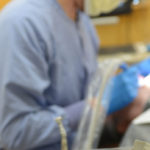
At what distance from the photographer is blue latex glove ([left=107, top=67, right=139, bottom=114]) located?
488 mm

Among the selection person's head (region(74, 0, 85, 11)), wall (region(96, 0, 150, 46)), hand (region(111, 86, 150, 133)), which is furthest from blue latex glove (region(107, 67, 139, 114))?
wall (region(96, 0, 150, 46))

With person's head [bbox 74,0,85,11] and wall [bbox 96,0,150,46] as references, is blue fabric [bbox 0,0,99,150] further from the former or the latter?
wall [bbox 96,0,150,46]

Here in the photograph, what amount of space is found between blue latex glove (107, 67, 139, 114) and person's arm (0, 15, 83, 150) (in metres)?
0.09

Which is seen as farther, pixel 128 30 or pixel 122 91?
pixel 128 30

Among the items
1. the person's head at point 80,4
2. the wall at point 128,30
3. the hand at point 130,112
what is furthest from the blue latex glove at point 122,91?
the wall at point 128,30

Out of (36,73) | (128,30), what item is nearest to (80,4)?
(36,73)

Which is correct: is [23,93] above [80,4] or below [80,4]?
below

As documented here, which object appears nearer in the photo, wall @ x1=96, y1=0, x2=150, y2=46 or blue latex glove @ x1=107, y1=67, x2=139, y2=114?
blue latex glove @ x1=107, y1=67, x2=139, y2=114

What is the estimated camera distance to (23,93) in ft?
1.59

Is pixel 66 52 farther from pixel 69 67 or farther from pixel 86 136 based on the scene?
pixel 86 136

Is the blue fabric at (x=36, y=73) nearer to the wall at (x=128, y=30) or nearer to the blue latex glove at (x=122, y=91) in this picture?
the blue latex glove at (x=122, y=91)

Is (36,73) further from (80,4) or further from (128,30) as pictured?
(128,30)

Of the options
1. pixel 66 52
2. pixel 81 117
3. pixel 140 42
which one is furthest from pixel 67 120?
pixel 140 42

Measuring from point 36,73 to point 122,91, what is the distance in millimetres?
155
